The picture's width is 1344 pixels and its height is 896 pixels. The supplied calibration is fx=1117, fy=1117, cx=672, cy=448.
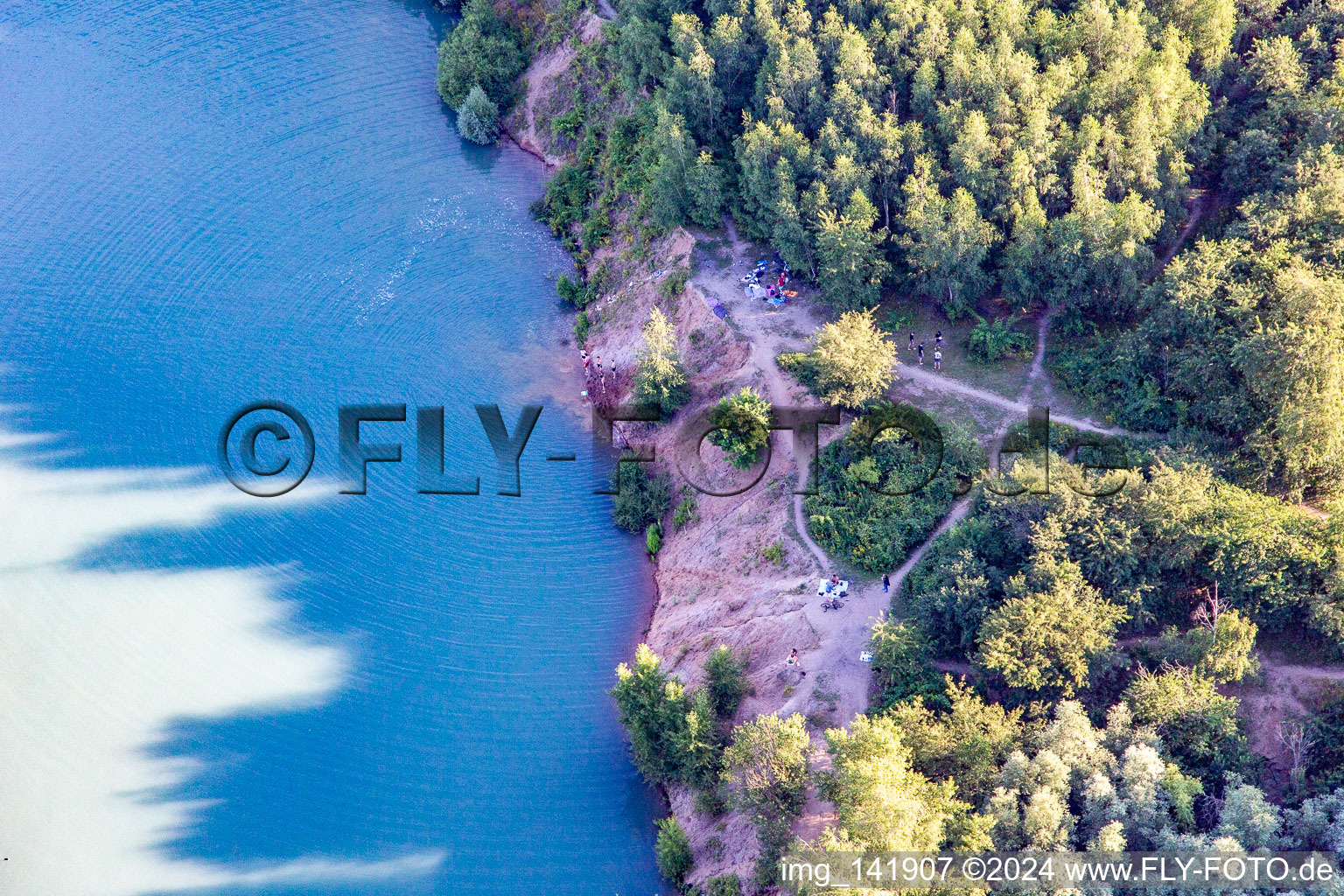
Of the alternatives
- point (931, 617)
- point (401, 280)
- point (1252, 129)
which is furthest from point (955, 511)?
point (401, 280)

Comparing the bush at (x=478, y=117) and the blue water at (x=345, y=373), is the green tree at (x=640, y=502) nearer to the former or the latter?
the blue water at (x=345, y=373)

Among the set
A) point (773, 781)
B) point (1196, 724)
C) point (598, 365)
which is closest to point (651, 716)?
point (773, 781)

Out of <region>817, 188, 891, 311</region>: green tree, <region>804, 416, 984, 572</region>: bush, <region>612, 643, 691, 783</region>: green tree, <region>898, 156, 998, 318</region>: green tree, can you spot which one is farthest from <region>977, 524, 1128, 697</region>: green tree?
<region>817, 188, 891, 311</region>: green tree

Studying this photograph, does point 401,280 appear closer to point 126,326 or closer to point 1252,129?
point 126,326

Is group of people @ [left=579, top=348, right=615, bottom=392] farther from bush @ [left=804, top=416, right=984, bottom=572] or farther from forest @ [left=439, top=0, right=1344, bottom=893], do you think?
bush @ [left=804, top=416, right=984, bottom=572]

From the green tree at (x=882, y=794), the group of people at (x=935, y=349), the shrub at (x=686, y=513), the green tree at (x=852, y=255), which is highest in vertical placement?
the green tree at (x=852, y=255)

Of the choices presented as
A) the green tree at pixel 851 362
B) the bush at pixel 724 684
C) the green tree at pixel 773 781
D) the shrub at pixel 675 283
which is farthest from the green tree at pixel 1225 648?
the shrub at pixel 675 283
